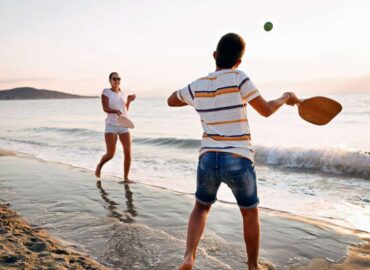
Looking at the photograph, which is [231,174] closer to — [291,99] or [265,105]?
[265,105]

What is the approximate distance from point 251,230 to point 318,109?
128 cm

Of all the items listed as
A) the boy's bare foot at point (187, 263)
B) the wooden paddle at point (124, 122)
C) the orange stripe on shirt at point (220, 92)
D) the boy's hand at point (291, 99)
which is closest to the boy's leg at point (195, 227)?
the boy's bare foot at point (187, 263)

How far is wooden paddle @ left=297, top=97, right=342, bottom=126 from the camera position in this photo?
3.30 m

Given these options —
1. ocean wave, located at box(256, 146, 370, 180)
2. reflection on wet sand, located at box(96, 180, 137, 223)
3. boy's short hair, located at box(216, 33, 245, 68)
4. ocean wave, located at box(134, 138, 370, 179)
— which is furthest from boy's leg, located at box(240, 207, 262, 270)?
ocean wave, located at box(134, 138, 370, 179)

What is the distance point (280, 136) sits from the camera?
1931 cm

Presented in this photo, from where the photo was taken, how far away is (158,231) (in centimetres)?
460

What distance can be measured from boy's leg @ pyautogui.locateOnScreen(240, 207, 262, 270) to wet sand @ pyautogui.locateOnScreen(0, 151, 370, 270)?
59 centimetres

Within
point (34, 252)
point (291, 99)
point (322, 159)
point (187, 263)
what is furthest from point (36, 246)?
point (322, 159)

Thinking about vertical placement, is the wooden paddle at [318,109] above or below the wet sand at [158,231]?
above

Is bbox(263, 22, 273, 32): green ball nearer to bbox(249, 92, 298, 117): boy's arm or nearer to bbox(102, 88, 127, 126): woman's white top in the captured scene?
bbox(249, 92, 298, 117): boy's arm

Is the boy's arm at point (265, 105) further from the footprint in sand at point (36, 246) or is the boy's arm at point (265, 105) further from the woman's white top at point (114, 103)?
the woman's white top at point (114, 103)

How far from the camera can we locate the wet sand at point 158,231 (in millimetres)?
3799

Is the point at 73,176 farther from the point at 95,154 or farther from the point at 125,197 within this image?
the point at 95,154

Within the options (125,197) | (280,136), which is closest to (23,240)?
(125,197)
